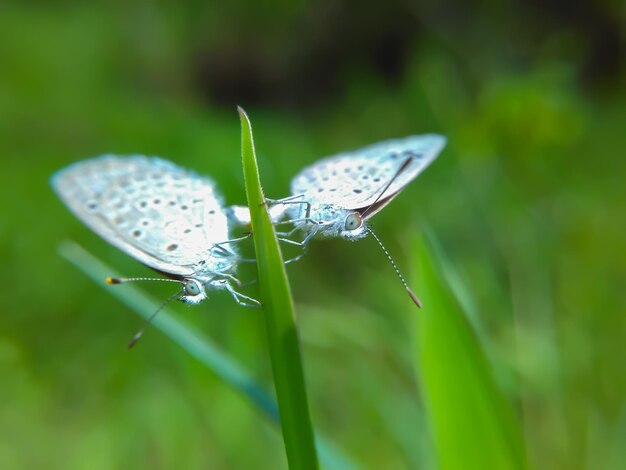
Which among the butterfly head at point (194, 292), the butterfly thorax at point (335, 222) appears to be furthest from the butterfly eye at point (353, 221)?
the butterfly head at point (194, 292)

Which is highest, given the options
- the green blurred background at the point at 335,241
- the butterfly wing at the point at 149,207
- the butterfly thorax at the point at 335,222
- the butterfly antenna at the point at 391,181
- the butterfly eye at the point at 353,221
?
the butterfly antenna at the point at 391,181

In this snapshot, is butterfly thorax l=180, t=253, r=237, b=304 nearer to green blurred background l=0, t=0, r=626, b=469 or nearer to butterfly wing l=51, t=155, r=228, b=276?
butterfly wing l=51, t=155, r=228, b=276

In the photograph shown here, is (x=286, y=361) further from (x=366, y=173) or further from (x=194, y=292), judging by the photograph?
(x=366, y=173)

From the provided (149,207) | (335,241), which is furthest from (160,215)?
(335,241)

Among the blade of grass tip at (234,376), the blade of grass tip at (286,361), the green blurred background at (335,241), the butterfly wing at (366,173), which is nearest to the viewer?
the blade of grass tip at (286,361)

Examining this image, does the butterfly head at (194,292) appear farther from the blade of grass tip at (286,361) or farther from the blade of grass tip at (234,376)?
the blade of grass tip at (286,361)

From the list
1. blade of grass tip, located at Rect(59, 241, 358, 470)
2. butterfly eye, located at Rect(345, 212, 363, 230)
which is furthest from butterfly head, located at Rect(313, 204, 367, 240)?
blade of grass tip, located at Rect(59, 241, 358, 470)

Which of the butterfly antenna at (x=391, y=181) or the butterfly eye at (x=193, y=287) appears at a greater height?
the butterfly antenna at (x=391, y=181)
